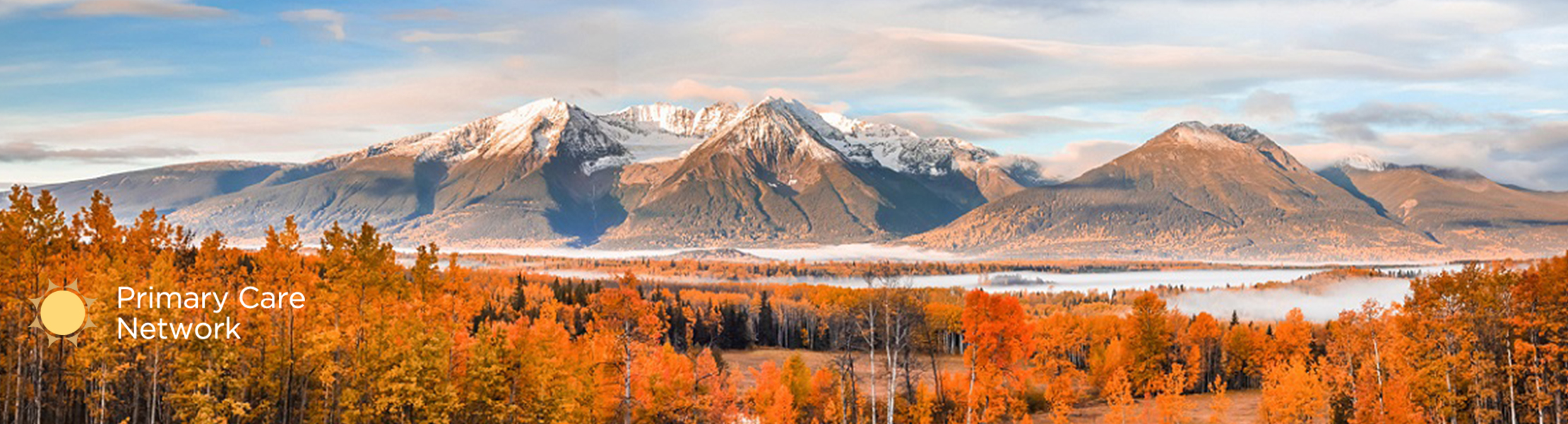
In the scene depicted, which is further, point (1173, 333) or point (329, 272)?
point (1173, 333)

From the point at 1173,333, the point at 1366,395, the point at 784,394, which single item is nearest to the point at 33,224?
the point at 784,394

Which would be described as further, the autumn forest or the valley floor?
the valley floor

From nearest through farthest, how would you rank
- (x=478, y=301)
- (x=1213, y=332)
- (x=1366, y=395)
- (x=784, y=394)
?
(x=478, y=301) < (x=1366, y=395) < (x=784, y=394) < (x=1213, y=332)

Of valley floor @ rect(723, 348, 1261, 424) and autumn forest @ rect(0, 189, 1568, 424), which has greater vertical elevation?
autumn forest @ rect(0, 189, 1568, 424)

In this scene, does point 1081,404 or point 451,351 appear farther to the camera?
point 1081,404

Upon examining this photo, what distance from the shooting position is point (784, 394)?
83.9 meters

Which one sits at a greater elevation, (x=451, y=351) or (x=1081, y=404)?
(x=451, y=351)

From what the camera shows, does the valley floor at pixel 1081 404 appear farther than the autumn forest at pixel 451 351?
Yes

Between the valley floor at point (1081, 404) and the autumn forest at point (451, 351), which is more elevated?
the autumn forest at point (451, 351)

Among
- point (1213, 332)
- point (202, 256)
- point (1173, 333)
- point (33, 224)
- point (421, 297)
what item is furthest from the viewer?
point (1213, 332)

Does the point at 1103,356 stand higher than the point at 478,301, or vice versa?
the point at 478,301

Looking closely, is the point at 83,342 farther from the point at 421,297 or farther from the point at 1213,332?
the point at 1213,332

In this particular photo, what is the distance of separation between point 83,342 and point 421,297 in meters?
13.3

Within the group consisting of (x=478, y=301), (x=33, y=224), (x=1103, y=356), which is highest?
(x=33, y=224)
